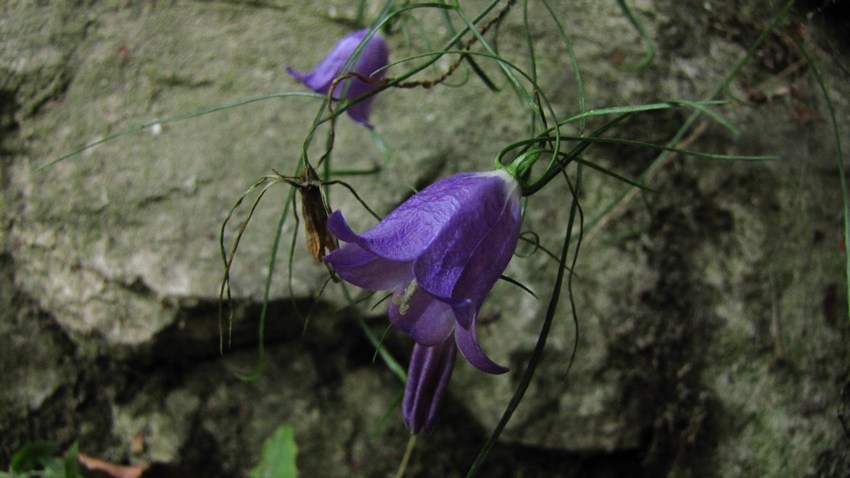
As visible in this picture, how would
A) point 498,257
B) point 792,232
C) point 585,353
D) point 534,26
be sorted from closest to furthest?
point 498,257, point 585,353, point 792,232, point 534,26

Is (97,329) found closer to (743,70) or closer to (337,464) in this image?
(337,464)

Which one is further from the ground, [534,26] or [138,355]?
[534,26]

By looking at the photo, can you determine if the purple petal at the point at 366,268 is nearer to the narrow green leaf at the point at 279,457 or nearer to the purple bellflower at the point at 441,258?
the purple bellflower at the point at 441,258

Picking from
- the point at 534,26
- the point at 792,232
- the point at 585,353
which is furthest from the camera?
the point at 534,26

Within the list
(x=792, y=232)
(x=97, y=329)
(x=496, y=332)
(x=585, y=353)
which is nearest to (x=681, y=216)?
(x=792, y=232)

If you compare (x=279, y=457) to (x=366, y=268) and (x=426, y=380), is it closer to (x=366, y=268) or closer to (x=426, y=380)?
(x=426, y=380)

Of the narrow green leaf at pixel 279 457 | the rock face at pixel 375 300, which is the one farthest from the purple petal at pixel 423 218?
the narrow green leaf at pixel 279 457
